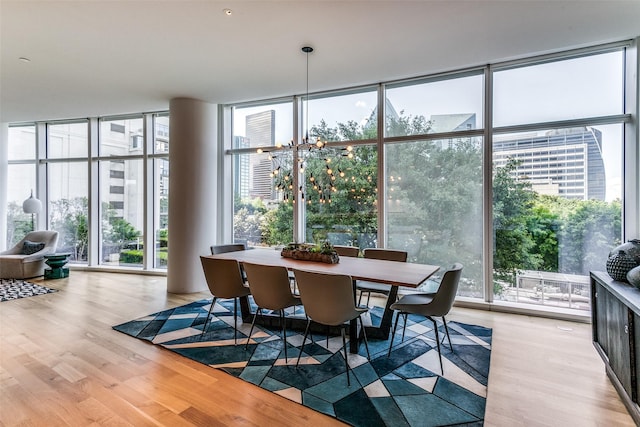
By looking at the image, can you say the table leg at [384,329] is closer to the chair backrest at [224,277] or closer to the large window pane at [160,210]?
the chair backrest at [224,277]

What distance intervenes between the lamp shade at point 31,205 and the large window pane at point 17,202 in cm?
86

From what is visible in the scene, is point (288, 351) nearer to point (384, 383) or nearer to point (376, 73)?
point (384, 383)

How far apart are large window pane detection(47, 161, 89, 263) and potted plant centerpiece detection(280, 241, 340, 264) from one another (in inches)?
222

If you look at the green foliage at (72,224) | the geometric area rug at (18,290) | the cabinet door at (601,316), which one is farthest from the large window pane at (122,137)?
the cabinet door at (601,316)

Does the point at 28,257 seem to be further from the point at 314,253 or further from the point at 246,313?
the point at 314,253

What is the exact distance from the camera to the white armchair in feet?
19.7

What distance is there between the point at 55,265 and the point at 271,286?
5.60m

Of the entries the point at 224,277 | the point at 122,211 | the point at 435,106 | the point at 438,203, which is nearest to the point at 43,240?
the point at 122,211

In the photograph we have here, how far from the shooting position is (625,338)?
208 centimetres

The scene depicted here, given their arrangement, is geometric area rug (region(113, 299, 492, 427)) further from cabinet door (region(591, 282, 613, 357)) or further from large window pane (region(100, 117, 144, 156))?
large window pane (region(100, 117, 144, 156))

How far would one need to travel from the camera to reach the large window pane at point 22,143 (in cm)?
Result: 731

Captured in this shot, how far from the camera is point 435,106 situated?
15.0 ft

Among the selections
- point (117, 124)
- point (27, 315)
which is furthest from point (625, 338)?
point (117, 124)

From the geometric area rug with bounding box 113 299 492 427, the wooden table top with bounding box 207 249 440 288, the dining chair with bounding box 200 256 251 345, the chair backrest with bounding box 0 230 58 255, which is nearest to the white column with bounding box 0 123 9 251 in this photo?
the chair backrest with bounding box 0 230 58 255
